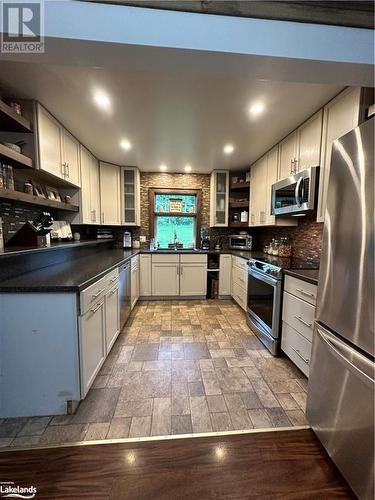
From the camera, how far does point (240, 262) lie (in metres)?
3.53

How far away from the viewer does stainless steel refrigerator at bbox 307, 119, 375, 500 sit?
967 mm

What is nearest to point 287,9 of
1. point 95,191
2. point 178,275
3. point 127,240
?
point 95,191

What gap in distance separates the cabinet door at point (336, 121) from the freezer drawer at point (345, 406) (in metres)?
1.27

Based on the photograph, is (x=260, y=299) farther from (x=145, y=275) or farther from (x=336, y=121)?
(x=145, y=275)

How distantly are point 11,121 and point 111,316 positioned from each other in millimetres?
1888

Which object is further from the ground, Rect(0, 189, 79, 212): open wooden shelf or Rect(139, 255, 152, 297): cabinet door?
Rect(0, 189, 79, 212): open wooden shelf

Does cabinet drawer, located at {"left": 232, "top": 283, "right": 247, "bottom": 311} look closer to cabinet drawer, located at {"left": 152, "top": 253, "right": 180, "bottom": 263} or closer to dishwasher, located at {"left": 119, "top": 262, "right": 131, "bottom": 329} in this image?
cabinet drawer, located at {"left": 152, "top": 253, "right": 180, "bottom": 263}

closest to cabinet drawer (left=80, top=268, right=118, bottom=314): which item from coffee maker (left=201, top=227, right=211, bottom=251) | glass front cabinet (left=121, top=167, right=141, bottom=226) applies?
glass front cabinet (left=121, top=167, right=141, bottom=226)

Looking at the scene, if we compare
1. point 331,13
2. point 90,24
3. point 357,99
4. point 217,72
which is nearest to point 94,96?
point 90,24

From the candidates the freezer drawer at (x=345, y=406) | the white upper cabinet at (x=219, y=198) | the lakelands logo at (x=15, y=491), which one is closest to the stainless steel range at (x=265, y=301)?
the freezer drawer at (x=345, y=406)

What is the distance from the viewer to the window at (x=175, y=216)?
4387mm

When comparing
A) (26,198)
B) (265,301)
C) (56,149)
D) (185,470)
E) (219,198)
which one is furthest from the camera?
(219,198)

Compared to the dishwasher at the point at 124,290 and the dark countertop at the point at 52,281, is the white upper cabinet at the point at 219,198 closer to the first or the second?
the dishwasher at the point at 124,290

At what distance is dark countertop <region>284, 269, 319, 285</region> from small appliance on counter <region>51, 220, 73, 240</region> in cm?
273
